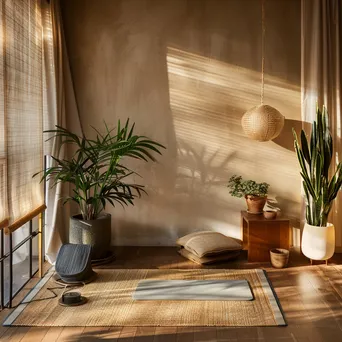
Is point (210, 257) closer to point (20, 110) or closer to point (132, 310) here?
point (132, 310)

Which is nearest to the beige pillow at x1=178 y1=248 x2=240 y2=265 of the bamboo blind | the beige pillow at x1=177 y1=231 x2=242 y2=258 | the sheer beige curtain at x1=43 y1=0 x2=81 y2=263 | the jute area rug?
the beige pillow at x1=177 y1=231 x2=242 y2=258

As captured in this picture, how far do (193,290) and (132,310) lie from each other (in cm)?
58

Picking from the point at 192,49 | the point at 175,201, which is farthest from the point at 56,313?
the point at 192,49

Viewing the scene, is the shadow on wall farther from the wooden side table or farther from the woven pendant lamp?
the wooden side table

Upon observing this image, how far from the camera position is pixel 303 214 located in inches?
192

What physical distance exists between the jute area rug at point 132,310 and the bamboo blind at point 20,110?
1.97ft

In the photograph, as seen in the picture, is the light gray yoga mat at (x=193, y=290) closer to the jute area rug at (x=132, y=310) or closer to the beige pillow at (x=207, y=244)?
the jute area rug at (x=132, y=310)

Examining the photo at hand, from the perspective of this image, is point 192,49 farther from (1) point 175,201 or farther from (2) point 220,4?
(1) point 175,201

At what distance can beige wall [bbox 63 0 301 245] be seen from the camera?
16.4 ft

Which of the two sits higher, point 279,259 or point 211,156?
point 211,156

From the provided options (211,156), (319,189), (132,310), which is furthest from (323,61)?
(132,310)

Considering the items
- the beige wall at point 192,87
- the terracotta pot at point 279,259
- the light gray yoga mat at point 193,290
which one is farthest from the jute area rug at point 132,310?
the beige wall at point 192,87

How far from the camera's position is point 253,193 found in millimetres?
4789

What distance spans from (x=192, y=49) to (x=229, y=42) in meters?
0.39
